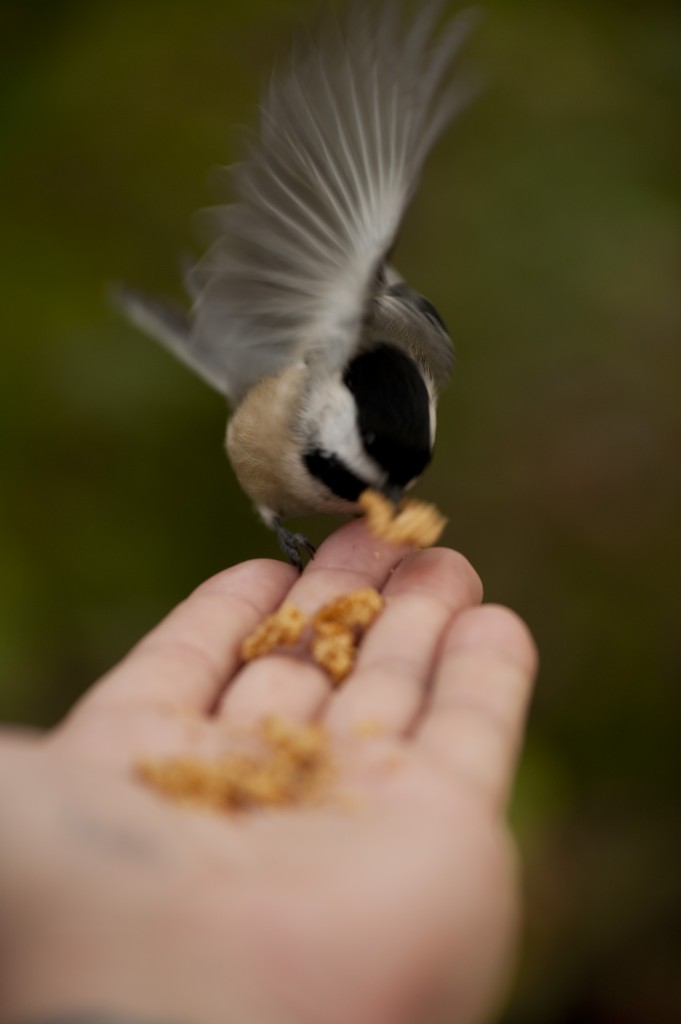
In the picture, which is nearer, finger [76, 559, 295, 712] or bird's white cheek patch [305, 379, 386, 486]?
finger [76, 559, 295, 712]

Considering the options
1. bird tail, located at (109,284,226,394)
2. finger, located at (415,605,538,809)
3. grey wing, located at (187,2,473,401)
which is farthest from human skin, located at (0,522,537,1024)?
bird tail, located at (109,284,226,394)

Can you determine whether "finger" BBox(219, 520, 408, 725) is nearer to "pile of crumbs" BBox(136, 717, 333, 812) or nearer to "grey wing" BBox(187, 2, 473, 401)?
"pile of crumbs" BBox(136, 717, 333, 812)

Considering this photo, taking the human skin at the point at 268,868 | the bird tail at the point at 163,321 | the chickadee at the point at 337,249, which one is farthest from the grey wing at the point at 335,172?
the human skin at the point at 268,868

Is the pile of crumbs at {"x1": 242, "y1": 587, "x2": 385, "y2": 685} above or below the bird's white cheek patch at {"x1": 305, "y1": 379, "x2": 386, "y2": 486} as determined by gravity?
below

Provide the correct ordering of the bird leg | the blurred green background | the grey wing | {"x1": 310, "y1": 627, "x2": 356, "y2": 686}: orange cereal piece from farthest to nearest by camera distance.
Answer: the blurred green background
the bird leg
the grey wing
{"x1": 310, "y1": 627, "x2": 356, "y2": 686}: orange cereal piece

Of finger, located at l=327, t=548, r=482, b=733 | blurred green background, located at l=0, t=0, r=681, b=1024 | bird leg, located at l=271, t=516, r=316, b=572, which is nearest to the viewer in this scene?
finger, located at l=327, t=548, r=482, b=733

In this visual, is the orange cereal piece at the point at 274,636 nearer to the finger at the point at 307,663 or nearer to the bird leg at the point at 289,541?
the finger at the point at 307,663

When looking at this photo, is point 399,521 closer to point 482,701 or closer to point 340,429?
point 340,429
